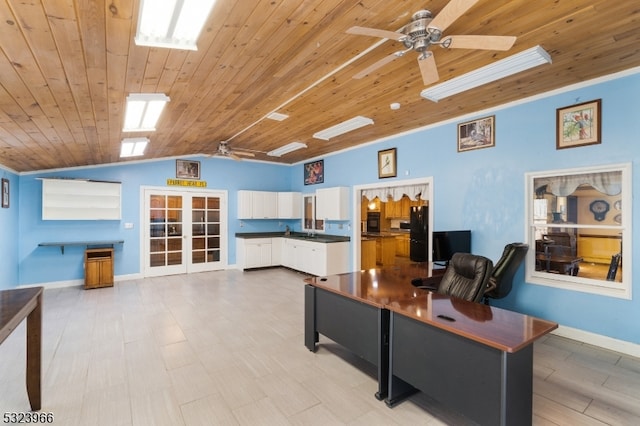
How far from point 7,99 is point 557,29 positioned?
432cm

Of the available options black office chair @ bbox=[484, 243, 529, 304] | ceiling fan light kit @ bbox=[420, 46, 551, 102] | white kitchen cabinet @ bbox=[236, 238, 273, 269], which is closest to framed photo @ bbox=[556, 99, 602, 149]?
ceiling fan light kit @ bbox=[420, 46, 551, 102]

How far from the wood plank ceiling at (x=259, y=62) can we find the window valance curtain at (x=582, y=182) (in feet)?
3.48

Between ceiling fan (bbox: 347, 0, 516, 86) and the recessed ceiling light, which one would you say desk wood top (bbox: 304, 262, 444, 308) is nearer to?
ceiling fan (bbox: 347, 0, 516, 86)

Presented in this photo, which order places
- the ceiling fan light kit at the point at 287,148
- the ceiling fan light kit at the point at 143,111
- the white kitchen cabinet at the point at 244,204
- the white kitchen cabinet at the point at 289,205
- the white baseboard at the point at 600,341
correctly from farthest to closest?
the white kitchen cabinet at the point at 289,205 → the white kitchen cabinet at the point at 244,204 → the ceiling fan light kit at the point at 287,148 → the white baseboard at the point at 600,341 → the ceiling fan light kit at the point at 143,111

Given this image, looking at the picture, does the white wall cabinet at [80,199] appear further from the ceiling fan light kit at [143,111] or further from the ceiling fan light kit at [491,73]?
the ceiling fan light kit at [491,73]

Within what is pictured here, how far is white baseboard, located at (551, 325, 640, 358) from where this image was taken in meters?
3.15

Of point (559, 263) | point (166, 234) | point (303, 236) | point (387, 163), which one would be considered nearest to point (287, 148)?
point (387, 163)

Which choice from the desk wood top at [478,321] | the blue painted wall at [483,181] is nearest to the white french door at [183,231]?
the blue painted wall at [483,181]

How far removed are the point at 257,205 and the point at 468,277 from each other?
5911mm

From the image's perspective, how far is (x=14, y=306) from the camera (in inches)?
79.3

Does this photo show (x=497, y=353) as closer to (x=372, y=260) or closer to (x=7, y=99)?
(x=7, y=99)

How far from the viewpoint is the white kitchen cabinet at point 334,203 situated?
6641 millimetres

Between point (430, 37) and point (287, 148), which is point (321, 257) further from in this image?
point (430, 37)

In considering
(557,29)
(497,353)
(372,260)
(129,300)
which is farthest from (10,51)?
(372,260)
